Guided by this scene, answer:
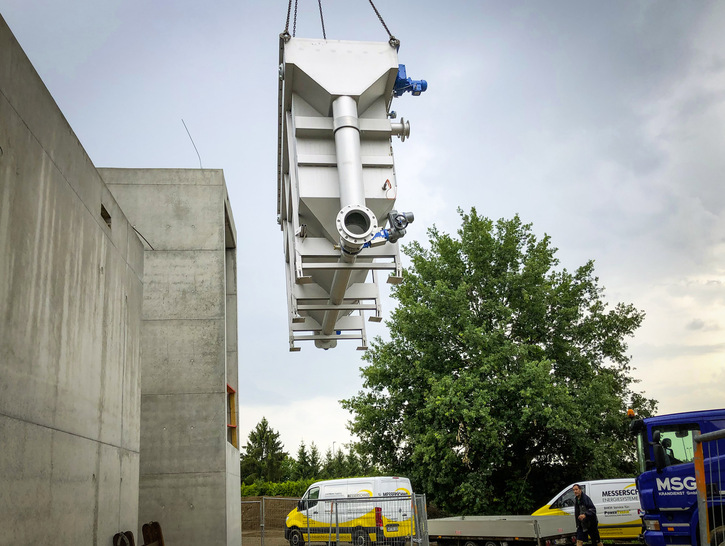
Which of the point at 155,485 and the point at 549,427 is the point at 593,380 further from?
the point at 155,485

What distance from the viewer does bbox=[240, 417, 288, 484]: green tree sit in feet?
217

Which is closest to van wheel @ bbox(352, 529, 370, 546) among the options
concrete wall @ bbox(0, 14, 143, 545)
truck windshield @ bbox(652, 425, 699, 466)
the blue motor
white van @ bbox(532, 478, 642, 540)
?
white van @ bbox(532, 478, 642, 540)

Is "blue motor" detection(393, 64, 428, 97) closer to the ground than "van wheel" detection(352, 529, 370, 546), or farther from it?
farther from it

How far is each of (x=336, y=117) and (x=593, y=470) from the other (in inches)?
812

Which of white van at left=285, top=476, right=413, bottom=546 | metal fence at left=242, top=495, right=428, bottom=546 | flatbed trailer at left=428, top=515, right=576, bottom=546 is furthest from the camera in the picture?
flatbed trailer at left=428, top=515, right=576, bottom=546

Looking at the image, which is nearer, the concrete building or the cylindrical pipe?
the concrete building

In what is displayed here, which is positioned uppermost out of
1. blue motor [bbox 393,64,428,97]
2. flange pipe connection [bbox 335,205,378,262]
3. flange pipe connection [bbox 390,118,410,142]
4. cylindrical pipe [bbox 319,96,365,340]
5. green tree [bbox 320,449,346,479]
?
blue motor [bbox 393,64,428,97]

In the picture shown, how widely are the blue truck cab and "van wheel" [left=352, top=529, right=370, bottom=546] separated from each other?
6235mm

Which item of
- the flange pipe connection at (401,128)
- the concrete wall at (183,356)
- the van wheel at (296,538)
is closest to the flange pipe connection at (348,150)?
the flange pipe connection at (401,128)

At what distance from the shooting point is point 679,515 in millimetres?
10227

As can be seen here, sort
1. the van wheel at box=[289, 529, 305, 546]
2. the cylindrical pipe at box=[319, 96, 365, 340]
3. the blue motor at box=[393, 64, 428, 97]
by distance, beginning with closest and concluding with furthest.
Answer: the cylindrical pipe at box=[319, 96, 365, 340], the blue motor at box=[393, 64, 428, 97], the van wheel at box=[289, 529, 305, 546]

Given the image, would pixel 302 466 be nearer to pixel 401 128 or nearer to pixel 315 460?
pixel 315 460

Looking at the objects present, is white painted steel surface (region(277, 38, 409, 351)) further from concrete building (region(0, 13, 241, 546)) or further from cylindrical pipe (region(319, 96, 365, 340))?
concrete building (region(0, 13, 241, 546))

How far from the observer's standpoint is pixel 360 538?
14828mm
